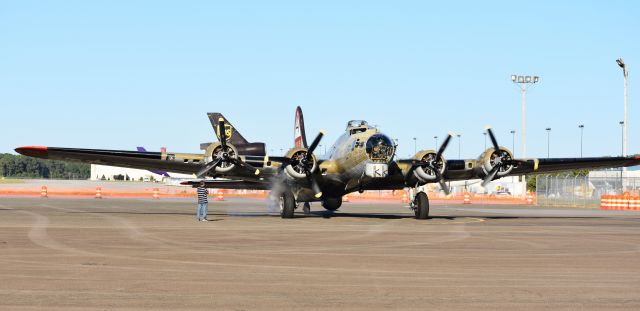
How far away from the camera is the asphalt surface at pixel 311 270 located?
11648 millimetres

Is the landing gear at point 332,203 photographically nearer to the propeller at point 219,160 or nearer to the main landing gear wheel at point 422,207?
the main landing gear wheel at point 422,207

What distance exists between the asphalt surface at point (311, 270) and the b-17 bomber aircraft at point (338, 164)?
383 inches

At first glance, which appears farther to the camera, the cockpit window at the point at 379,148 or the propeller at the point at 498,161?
the propeller at the point at 498,161

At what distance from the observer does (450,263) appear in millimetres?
17141

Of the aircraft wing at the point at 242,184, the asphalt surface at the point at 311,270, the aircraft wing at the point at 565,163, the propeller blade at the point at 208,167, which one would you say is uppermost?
the aircraft wing at the point at 565,163

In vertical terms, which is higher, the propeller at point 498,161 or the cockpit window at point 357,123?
the cockpit window at point 357,123

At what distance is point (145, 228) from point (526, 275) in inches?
659

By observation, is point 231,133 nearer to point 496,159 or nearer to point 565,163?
point 496,159

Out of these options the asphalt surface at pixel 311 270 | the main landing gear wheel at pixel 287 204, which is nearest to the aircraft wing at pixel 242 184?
the main landing gear wheel at pixel 287 204

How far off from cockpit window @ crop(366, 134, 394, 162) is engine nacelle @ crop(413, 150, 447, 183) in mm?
1791

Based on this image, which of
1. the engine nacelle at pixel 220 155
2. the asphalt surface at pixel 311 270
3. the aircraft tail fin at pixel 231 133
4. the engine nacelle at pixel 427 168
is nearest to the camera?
the asphalt surface at pixel 311 270

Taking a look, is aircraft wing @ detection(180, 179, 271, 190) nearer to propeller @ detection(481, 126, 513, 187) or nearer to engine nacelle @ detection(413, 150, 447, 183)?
engine nacelle @ detection(413, 150, 447, 183)

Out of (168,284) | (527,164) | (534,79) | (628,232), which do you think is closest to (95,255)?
(168,284)

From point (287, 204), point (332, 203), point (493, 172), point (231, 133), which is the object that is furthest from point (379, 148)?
point (231, 133)
